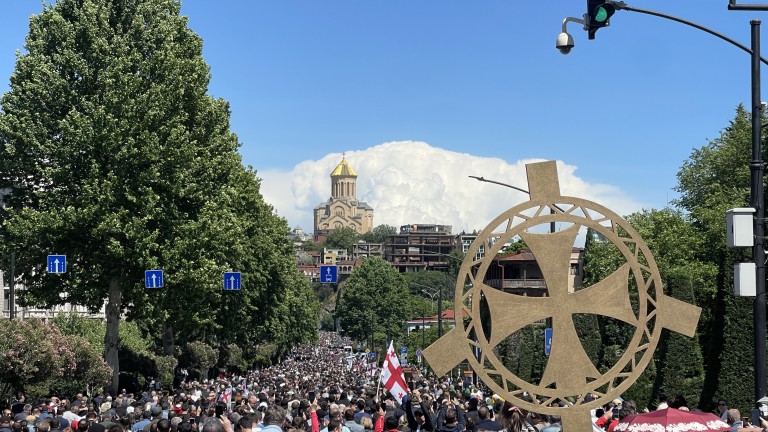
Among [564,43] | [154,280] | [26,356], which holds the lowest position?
[26,356]

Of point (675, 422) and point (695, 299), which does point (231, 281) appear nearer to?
point (695, 299)

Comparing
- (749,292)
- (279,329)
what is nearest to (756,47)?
(749,292)

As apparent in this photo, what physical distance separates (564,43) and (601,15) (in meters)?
1.86

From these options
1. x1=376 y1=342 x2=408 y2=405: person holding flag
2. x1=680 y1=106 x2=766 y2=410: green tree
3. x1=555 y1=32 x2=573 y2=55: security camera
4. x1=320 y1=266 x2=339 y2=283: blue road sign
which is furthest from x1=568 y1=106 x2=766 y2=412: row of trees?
x1=320 y1=266 x2=339 y2=283: blue road sign

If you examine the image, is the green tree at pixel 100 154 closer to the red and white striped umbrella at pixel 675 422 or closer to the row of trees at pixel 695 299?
the row of trees at pixel 695 299

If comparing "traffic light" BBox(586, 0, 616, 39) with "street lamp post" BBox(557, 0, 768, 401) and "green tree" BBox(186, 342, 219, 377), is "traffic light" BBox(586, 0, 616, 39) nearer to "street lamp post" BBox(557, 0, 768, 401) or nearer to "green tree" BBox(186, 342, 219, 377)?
"street lamp post" BBox(557, 0, 768, 401)

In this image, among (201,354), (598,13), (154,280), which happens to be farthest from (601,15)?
(201,354)

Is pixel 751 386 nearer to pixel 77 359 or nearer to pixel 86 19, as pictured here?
pixel 77 359

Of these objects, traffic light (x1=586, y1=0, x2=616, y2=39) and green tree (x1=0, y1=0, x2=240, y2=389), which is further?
green tree (x1=0, y1=0, x2=240, y2=389)

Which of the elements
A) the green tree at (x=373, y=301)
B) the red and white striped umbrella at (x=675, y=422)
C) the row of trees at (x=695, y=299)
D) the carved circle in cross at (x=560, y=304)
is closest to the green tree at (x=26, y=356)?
the row of trees at (x=695, y=299)

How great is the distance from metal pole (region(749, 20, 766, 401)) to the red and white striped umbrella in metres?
2.57

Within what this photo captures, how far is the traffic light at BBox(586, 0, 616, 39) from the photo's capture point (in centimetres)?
1469

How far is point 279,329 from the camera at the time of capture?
72188 millimetres

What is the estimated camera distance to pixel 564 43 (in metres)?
16.6
